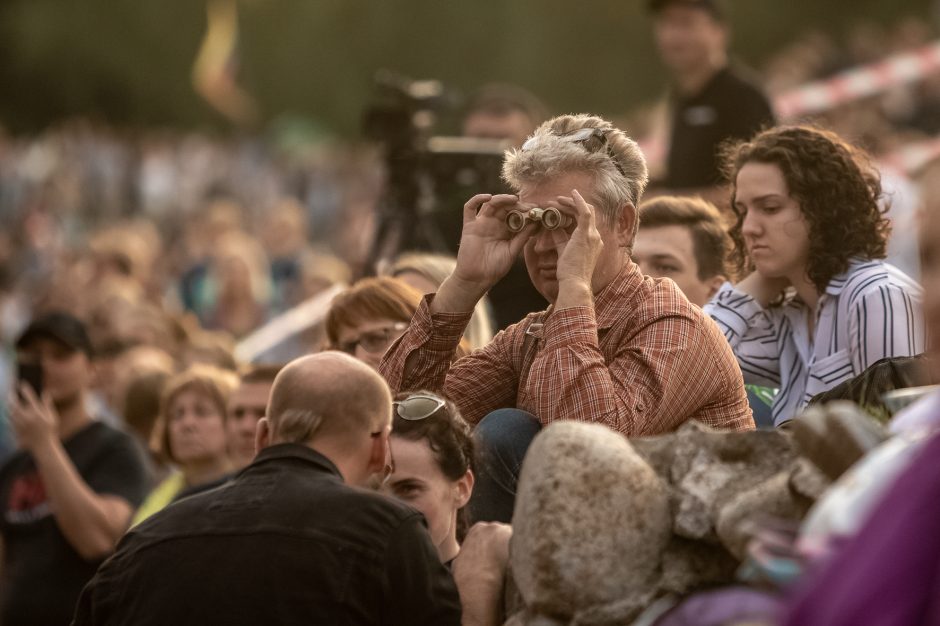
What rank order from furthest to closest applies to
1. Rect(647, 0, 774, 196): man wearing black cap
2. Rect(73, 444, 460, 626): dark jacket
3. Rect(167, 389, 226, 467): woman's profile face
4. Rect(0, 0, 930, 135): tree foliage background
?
Rect(0, 0, 930, 135): tree foliage background < Rect(647, 0, 774, 196): man wearing black cap < Rect(167, 389, 226, 467): woman's profile face < Rect(73, 444, 460, 626): dark jacket

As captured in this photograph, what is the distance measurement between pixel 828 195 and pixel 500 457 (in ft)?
4.64

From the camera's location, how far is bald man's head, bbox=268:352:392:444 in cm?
421

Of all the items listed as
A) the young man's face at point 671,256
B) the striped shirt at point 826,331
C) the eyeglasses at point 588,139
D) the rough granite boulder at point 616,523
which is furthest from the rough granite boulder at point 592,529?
the young man's face at point 671,256

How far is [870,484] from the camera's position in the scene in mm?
2826

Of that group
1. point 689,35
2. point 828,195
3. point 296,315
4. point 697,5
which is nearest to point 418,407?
point 828,195

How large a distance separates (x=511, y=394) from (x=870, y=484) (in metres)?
2.27

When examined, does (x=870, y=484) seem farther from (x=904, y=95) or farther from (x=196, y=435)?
(x=904, y=95)

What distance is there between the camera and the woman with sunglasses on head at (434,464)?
14.9 feet

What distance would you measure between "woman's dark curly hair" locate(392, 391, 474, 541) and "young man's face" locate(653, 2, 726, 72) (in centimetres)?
435

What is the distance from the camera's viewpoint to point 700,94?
8.47 meters

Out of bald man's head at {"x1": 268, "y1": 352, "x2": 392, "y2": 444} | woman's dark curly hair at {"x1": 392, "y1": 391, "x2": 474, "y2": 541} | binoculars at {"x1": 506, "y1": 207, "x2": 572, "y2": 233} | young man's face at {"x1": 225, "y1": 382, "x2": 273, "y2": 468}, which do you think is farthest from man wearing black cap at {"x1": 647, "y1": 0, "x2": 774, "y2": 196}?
bald man's head at {"x1": 268, "y1": 352, "x2": 392, "y2": 444}

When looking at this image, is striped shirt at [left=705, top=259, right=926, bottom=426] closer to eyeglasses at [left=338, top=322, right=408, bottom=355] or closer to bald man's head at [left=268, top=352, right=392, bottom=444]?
eyeglasses at [left=338, top=322, right=408, bottom=355]

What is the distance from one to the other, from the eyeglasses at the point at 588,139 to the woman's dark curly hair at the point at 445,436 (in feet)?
2.49

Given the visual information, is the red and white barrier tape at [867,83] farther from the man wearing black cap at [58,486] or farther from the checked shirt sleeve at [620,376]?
the checked shirt sleeve at [620,376]
